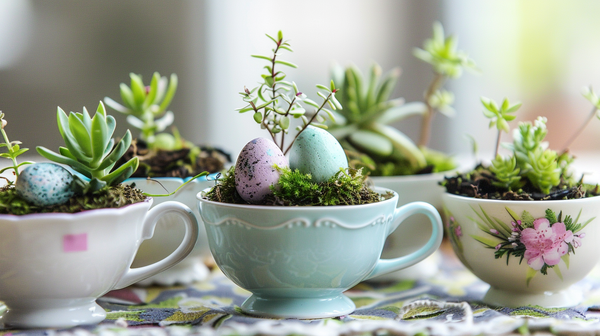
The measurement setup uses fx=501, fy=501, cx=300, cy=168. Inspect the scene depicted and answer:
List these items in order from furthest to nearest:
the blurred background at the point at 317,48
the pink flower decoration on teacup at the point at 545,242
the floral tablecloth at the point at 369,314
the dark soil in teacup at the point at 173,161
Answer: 1. the blurred background at the point at 317,48
2. the dark soil in teacup at the point at 173,161
3. the pink flower decoration on teacup at the point at 545,242
4. the floral tablecloth at the point at 369,314

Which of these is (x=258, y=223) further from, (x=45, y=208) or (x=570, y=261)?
(x=570, y=261)

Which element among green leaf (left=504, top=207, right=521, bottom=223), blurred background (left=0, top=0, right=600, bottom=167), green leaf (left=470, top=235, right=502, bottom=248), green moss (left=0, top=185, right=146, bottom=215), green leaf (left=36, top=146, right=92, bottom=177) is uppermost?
blurred background (left=0, top=0, right=600, bottom=167)

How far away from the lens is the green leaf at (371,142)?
2.53 ft

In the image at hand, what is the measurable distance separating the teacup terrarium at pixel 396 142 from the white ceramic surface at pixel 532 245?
13 centimetres

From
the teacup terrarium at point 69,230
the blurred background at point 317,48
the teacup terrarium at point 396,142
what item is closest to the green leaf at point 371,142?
the teacup terrarium at point 396,142

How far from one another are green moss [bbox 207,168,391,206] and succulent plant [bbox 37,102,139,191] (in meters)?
0.11

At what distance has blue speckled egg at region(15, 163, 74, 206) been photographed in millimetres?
463

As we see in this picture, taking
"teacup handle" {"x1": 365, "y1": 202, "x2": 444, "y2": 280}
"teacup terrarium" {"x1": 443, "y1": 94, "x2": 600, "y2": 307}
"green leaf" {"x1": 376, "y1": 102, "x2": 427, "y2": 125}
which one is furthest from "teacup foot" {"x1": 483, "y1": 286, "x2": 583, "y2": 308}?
"green leaf" {"x1": 376, "y1": 102, "x2": 427, "y2": 125}

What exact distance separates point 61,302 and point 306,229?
0.25 meters

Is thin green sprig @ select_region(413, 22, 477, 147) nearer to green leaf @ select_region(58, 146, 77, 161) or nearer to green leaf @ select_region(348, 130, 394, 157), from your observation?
green leaf @ select_region(348, 130, 394, 157)

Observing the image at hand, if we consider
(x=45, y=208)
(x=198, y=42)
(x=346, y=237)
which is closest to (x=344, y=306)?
(x=346, y=237)

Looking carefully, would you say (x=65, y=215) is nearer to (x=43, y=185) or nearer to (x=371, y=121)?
(x=43, y=185)

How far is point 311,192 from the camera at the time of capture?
0.51 metres

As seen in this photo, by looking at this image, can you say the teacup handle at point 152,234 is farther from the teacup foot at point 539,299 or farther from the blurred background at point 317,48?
the blurred background at point 317,48
